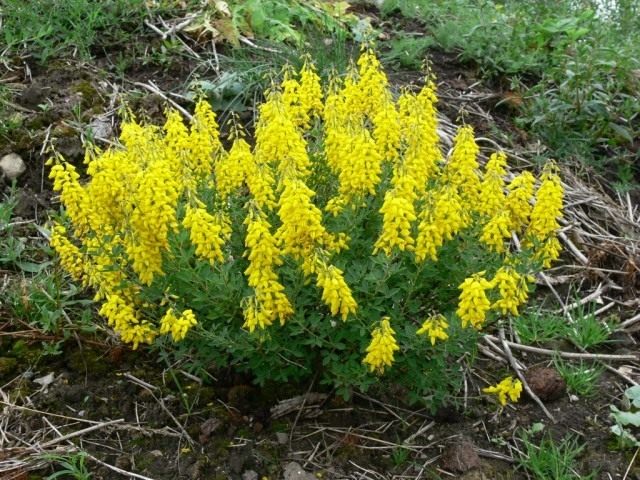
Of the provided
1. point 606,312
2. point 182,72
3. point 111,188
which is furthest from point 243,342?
point 182,72

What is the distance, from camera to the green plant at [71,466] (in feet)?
10.7

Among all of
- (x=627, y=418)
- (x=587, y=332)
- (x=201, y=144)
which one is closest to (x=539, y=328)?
(x=587, y=332)

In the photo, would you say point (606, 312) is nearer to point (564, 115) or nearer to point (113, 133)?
point (564, 115)

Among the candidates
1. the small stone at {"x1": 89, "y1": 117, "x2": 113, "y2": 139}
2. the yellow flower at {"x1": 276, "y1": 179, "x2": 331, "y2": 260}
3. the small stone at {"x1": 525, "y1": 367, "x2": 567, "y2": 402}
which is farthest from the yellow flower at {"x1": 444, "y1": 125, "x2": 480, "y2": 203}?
the small stone at {"x1": 89, "y1": 117, "x2": 113, "y2": 139}

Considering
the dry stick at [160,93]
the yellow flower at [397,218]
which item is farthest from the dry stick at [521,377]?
the dry stick at [160,93]

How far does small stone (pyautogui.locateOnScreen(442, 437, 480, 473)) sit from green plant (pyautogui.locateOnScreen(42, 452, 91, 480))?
1510 mm

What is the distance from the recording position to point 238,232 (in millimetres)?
3520

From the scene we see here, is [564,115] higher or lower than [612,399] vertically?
higher

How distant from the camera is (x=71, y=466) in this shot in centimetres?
327

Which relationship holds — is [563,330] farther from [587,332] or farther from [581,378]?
[581,378]

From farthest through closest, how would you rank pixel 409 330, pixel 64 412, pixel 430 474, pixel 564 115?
pixel 564 115
pixel 64 412
pixel 430 474
pixel 409 330

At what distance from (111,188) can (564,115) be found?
386cm

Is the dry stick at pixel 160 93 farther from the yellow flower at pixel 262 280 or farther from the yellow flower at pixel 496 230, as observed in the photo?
the yellow flower at pixel 496 230

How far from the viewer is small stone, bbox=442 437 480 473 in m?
3.45
